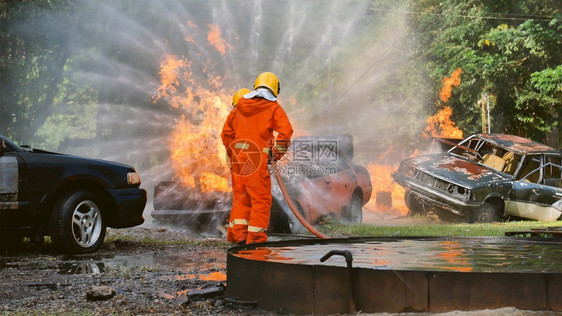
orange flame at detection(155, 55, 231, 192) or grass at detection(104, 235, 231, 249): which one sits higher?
orange flame at detection(155, 55, 231, 192)

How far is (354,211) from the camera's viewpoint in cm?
1616

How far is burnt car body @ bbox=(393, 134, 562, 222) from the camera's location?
59.2ft

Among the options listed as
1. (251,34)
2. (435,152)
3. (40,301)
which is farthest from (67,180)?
(251,34)

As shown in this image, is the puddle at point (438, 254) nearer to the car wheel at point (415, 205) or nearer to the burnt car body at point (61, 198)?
the burnt car body at point (61, 198)

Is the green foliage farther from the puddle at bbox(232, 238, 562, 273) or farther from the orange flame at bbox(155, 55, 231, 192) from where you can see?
the puddle at bbox(232, 238, 562, 273)

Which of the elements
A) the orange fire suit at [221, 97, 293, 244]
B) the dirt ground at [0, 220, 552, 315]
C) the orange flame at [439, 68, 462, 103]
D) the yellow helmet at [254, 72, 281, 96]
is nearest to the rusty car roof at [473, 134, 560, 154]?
the dirt ground at [0, 220, 552, 315]

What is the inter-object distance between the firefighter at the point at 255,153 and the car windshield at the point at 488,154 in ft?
35.9

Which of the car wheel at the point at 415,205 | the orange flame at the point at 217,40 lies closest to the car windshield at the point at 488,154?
the car wheel at the point at 415,205

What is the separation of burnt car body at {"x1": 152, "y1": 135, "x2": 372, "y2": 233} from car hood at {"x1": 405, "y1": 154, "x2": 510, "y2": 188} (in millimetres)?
2493

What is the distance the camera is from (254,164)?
9305mm

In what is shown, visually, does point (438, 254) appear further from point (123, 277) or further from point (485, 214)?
point (485, 214)

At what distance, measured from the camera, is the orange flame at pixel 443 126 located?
30.1 metres

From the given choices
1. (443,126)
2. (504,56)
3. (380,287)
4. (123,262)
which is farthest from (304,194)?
(443,126)

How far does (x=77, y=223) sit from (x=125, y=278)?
252 centimetres
